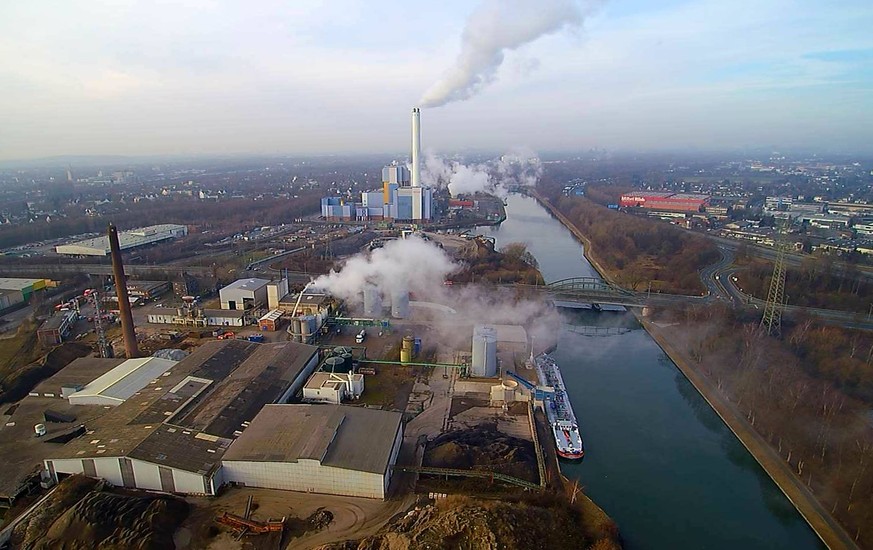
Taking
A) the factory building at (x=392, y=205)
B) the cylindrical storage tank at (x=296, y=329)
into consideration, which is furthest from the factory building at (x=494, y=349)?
the factory building at (x=392, y=205)

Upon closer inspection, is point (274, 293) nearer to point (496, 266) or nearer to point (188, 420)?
point (188, 420)

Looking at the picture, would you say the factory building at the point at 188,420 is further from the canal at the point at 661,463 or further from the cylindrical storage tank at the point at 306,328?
the canal at the point at 661,463

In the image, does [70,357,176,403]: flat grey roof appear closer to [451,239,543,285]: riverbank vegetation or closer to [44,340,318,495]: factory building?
[44,340,318,495]: factory building

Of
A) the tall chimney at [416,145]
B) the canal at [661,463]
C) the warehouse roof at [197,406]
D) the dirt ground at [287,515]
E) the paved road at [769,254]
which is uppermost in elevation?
the tall chimney at [416,145]

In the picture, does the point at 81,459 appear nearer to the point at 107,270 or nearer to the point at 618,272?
the point at 107,270

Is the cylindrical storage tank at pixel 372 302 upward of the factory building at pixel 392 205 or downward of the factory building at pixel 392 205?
downward

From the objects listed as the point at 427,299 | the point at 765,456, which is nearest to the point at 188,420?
the point at 427,299

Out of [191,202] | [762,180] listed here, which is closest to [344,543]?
[191,202]
